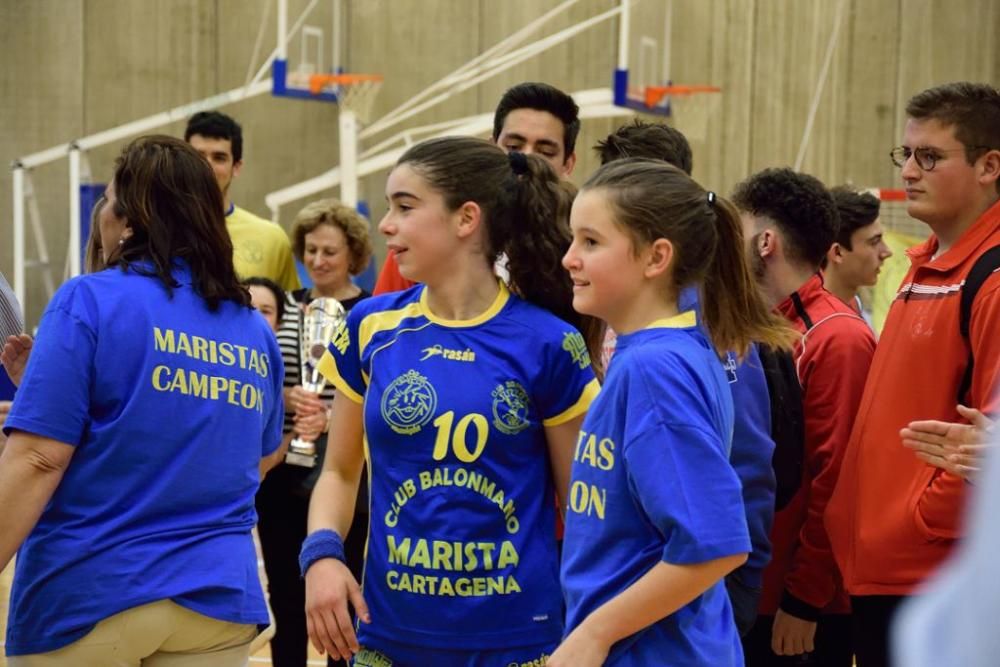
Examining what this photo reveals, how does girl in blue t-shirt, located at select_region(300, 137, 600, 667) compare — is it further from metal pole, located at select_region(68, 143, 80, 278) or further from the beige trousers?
metal pole, located at select_region(68, 143, 80, 278)

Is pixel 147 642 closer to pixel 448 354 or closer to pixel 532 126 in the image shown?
pixel 448 354

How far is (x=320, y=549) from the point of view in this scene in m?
1.89

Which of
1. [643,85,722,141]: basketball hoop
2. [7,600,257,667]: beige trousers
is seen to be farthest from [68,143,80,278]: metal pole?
[7,600,257,667]: beige trousers

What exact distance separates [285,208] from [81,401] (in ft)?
24.4

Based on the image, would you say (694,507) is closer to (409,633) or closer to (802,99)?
(409,633)

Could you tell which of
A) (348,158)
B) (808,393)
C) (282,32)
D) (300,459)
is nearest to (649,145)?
(808,393)

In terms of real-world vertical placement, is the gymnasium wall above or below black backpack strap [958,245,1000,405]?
above

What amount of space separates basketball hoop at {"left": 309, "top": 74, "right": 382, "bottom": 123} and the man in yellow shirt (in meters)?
5.11

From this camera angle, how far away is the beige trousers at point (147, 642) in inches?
79.4

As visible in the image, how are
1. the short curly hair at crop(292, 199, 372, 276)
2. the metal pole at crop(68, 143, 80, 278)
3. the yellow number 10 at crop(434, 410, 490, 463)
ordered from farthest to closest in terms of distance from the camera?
the metal pole at crop(68, 143, 80, 278), the short curly hair at crop(292, 199, 372, 276), the yellow number 10 at crop(434, 410, 490, 463)

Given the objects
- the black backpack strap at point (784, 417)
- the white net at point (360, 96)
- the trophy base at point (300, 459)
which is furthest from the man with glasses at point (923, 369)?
the white net at point (360, 96)

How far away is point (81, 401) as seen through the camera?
199 centimetres

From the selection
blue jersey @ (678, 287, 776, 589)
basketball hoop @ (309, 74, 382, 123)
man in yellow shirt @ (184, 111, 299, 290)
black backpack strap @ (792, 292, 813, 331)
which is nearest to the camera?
blue jersey @ (678, 287, 776, 589)

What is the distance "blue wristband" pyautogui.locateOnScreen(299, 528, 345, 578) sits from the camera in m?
1.89
